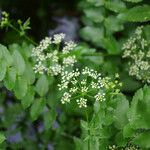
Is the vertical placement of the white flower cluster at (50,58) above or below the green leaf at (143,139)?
above

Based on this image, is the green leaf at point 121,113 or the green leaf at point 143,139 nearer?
the green leaf at point 143,139

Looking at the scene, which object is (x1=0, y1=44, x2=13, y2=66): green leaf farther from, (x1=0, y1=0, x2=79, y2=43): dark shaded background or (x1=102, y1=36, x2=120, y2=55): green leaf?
(x1=0, y1=0, x2=79, y2=43): dark shaded background

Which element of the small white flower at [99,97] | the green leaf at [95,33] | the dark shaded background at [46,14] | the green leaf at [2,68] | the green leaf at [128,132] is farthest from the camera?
the dark shaded background at [46,14]

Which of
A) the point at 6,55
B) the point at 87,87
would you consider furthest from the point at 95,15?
the point at 87,87

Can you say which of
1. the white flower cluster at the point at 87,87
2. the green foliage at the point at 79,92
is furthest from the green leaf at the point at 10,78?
the white flower cluster at the point at 87,87

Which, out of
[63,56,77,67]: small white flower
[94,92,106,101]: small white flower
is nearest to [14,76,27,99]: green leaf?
[63,56,77,67]: small white flower

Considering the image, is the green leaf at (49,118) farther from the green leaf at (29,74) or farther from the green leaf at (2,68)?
the green leaf at (2,68)
